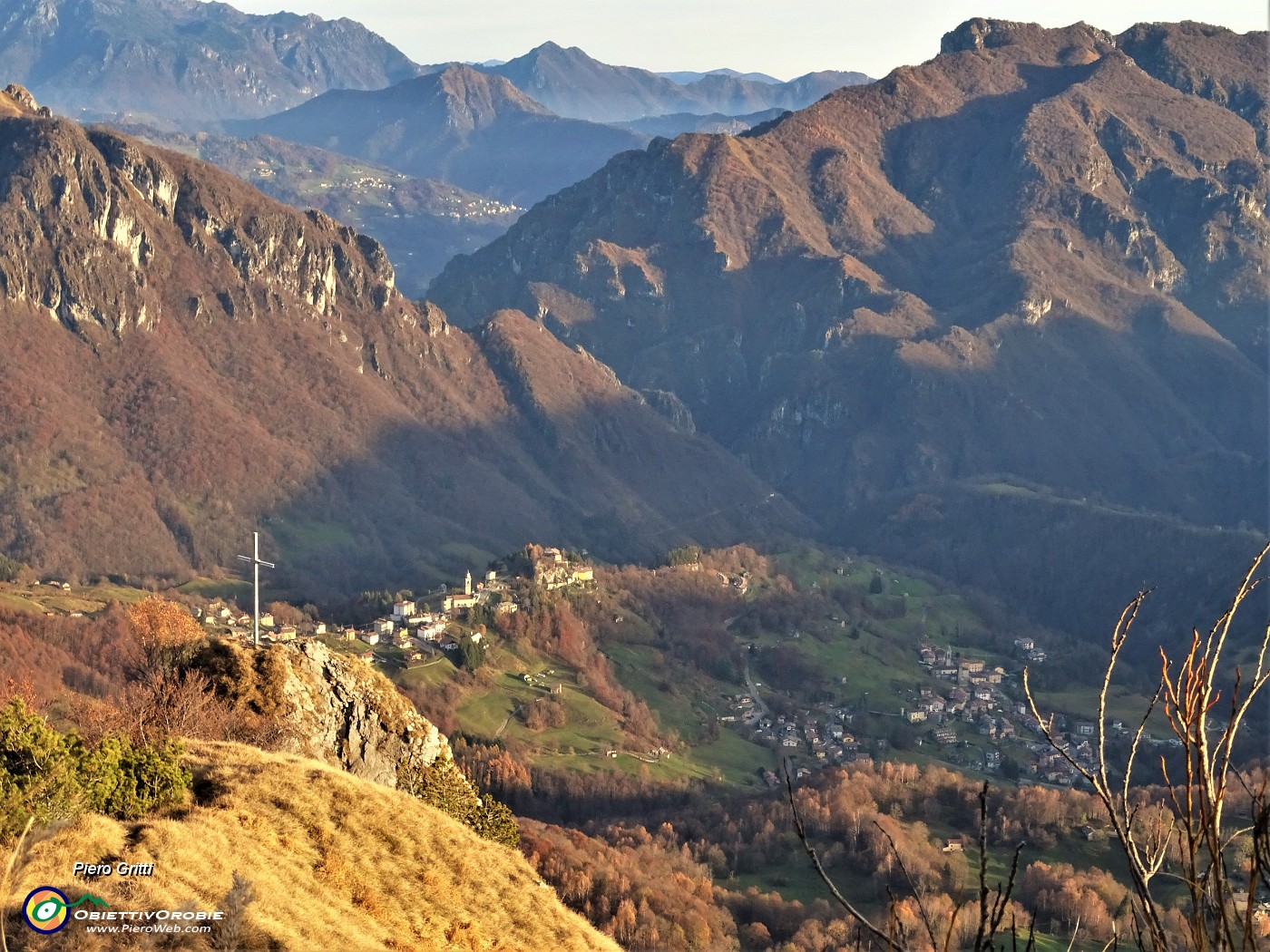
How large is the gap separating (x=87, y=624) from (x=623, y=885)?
3446 inches

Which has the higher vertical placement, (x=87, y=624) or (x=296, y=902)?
(x=296, y=902)

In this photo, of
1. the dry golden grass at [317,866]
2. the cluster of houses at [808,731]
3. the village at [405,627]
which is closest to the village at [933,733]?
the cluster of houses at [808,731]

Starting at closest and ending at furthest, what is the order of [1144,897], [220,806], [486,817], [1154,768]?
1. [1144,897]
2. [220,806]
3. [486,817]
4. [1154,768]

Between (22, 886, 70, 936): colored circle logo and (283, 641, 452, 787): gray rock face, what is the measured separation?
3045 centimetres

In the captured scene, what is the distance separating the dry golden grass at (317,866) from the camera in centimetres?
2889

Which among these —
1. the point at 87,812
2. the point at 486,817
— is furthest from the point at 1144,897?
the point at 486,817

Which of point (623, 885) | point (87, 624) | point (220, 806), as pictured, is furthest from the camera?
point (87, 624)

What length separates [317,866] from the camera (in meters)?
36.9

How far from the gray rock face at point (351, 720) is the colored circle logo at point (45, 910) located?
30.5 m

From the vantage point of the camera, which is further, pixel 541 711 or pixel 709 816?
pixel 541 711

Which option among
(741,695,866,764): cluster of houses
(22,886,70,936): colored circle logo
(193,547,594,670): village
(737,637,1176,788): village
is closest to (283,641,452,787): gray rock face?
(22,886,70,936): colored circle logo

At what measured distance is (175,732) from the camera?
167 feet

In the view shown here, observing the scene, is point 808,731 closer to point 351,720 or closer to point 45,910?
point 351,720

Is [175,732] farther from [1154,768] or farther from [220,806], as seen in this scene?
[1154,768]
